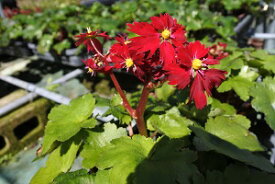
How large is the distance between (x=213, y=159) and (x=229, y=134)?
14cm

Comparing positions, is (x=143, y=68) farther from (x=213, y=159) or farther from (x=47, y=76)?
(x=47, y=76)

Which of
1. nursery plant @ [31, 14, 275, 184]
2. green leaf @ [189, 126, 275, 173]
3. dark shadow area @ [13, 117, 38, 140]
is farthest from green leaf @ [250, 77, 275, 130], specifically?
dark shadow area @ [13, 117, 38, 140]

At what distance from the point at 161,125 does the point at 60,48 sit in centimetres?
210

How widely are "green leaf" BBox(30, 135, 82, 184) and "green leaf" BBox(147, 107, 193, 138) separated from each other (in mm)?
375

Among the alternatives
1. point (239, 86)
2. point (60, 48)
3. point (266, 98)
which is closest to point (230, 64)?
point (239, 86)

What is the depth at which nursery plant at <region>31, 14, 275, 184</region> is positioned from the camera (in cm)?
87

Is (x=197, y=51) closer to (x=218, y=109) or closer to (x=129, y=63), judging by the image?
(x=129, y=63)

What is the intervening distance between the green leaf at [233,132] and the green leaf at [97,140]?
428 millimetres

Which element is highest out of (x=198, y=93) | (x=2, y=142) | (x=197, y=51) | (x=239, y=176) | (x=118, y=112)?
(x=197, y=51)

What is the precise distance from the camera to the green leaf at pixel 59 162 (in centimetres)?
115

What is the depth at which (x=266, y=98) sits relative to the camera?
135 cm

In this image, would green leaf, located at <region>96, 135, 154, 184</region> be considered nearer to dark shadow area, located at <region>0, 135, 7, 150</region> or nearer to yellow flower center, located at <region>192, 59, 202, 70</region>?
yellow flower center, located at <region>192, 59, 202, 70</region>

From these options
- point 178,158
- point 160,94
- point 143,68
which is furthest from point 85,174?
point 160,94

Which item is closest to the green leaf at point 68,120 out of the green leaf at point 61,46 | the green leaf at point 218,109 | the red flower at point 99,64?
the red flower at point 99,64
